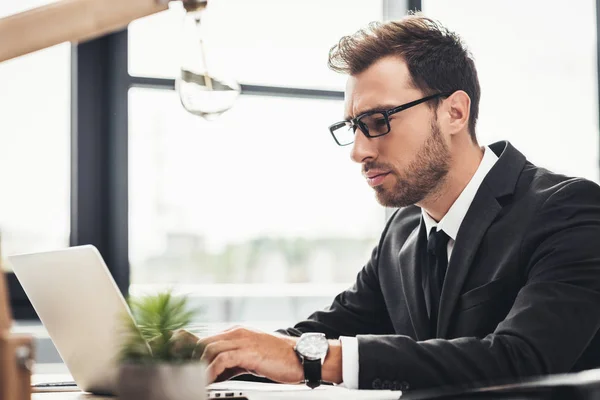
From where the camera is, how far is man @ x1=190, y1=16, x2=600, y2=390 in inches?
53.3

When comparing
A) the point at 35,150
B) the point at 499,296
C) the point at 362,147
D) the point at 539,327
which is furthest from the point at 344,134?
the point at 35,150

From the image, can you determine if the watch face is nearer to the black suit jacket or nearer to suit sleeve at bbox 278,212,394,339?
the black suit jacket

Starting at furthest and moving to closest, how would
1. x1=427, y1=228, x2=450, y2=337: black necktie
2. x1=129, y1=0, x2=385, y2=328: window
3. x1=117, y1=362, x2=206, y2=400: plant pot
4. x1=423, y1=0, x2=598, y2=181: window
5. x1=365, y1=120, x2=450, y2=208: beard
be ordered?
x1=423, y1=0, x2=598, y2=181: window, x1=129, y1=0, x2=385, y2=328: window, x1=365, y1=120, x2=450, y2=208: beard, x1=427, y1=228, x2=450, y2=337: black necktie, x1=117, y1=362, x2=206, y2=400: plant pot

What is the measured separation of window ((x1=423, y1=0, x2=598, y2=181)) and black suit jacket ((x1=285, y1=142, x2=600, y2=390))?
135 cm

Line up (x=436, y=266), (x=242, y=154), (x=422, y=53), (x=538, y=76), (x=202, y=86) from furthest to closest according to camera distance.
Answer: (x=538, y=76) < (x=242, y=154) < (x=422, y=53) < (x=436, y=266) < (x=202, y=86)

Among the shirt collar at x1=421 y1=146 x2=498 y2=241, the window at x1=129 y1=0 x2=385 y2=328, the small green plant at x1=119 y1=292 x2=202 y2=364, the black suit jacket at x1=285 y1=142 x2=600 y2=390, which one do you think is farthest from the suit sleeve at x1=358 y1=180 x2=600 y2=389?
the window at x1=129 y1=0 x2=385 y2=328

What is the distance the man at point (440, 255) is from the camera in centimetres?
135

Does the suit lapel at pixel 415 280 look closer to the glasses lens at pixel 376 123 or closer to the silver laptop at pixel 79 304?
the glasses lens at pixel 376 123

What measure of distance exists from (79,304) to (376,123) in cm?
95

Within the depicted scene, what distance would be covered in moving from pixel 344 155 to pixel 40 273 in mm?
1968

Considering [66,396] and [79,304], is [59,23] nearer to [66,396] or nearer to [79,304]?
[79,304]

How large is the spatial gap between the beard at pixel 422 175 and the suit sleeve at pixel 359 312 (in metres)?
0.23

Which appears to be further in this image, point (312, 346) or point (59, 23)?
point (312, 346)

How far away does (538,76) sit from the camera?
3.29 m
